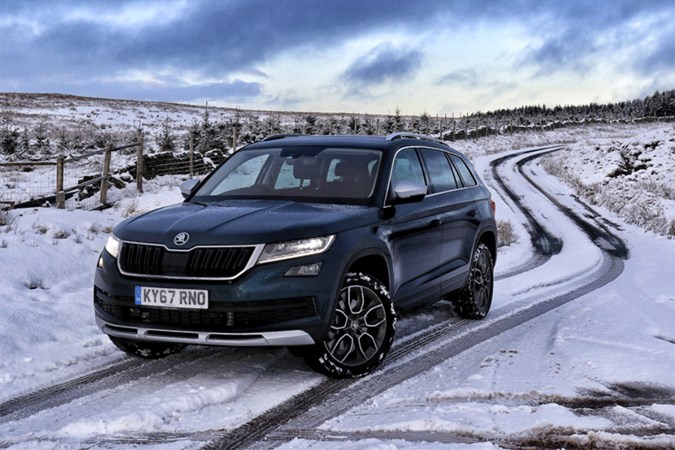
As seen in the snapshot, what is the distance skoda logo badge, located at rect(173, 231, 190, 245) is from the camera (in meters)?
4.24

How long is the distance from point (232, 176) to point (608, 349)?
339 centimetres

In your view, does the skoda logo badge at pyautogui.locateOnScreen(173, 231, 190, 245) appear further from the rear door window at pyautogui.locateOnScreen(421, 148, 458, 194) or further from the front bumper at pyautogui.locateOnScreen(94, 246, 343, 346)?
the rear door window at pyautogui.locateOnScreen(421, 148, 458, 194)

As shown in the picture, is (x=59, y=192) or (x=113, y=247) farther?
(x=59, y=192)

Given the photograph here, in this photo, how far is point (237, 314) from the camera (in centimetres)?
411

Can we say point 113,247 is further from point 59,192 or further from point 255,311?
point 59,192

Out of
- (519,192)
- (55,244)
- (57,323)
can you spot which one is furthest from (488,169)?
(57,323)

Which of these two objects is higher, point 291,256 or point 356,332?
point 291,256

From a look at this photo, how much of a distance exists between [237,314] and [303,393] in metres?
0.69

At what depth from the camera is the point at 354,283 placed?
178 inches

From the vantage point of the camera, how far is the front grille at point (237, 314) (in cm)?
411

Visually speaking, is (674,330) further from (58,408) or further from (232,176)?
(58,408)

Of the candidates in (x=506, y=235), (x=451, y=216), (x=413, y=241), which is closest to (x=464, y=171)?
(x=451, y=216)

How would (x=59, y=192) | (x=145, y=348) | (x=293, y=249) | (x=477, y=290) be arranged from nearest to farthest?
(x=293, y=249) < (x=145, y=348) < (x=477, y=290) < (x=59, y=192)

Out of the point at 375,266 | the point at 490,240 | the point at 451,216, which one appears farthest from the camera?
the point at 490,240
